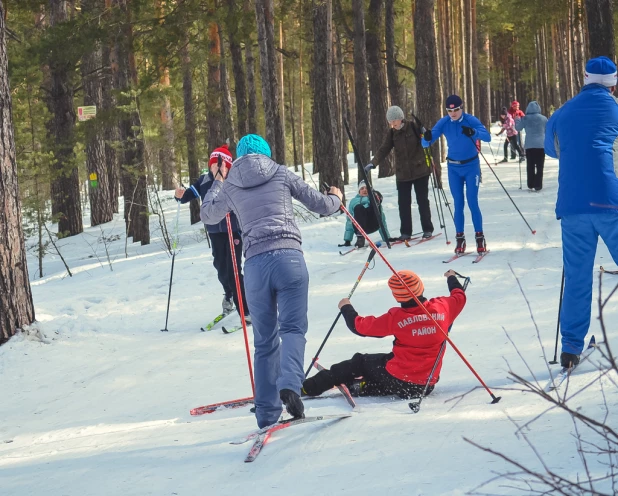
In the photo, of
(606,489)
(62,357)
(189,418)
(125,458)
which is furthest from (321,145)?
(606,489)

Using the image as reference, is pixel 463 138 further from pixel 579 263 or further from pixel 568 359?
pixel 568 359

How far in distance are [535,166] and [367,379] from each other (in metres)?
12.6

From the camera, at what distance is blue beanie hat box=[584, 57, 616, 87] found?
552cm

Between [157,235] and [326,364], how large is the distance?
15.0 m

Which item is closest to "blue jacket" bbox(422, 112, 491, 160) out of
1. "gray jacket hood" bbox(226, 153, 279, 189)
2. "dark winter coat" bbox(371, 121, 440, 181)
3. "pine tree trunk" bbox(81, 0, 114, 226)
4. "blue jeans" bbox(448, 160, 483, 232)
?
"blue jeans" bbox(448, 160, 483, 232)

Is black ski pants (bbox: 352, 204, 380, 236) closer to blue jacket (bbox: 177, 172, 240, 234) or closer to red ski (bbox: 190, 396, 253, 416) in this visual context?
blue jacket (bbox: 177, 172, 240, 234)

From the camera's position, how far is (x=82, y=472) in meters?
4.73

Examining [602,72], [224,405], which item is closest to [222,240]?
[224,405]

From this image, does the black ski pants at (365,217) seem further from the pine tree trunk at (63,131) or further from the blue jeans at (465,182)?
the pine tree trunk at (63,131)

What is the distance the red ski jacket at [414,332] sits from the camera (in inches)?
216

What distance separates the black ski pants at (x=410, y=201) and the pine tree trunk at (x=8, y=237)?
6.13m

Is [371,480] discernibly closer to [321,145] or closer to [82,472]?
[82,472]

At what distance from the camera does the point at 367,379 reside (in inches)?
232

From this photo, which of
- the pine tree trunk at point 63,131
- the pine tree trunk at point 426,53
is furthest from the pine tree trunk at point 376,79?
the pine tree trunk at point 63,131
